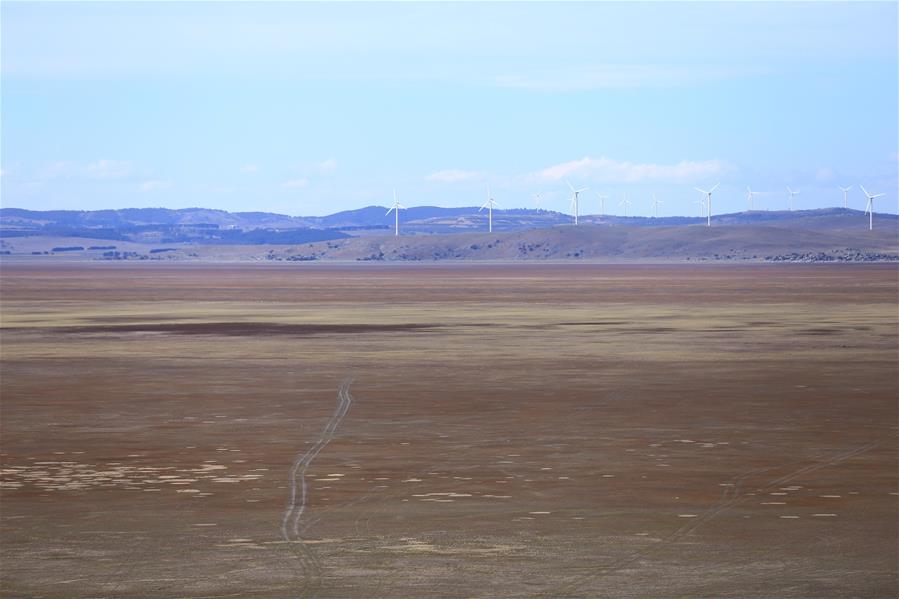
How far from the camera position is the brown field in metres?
13.4

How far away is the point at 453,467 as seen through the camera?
63.8 feet

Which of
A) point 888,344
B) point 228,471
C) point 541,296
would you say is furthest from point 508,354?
point 541,296

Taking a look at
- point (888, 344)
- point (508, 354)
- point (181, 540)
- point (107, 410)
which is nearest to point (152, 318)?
point (508, 354)

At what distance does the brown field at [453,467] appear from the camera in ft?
43.9

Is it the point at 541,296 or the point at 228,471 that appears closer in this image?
the point at 228,471

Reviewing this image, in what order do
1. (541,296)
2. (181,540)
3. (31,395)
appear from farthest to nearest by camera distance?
(541,296), (31,395), (181,540)

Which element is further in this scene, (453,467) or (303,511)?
(453,467)

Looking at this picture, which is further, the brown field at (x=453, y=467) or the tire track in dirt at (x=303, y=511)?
the brown field at (x=453, y=467)

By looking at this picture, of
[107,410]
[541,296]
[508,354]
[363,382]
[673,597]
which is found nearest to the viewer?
[673,597]

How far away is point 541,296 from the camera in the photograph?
8088 centimetres

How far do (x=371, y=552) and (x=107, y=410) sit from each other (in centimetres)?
1309

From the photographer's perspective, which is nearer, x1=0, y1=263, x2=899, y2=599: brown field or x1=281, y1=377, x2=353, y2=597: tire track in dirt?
x1=281, y1=377, x2=353, y2=597: tire track in dirt

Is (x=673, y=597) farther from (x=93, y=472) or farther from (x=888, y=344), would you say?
(x=888, y=344)

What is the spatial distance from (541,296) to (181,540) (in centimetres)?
6662
